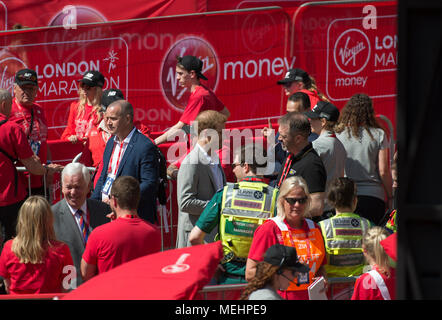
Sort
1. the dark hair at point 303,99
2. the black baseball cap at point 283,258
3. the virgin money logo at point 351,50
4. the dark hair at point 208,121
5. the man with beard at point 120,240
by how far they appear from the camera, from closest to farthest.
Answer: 1. the black baseball cap at point 283,258
2. the man with beard at point 120,240
3. the dark hair at point 208,121
4. the dark hair at point 303,99
5. the virgin money logo at point 351,50

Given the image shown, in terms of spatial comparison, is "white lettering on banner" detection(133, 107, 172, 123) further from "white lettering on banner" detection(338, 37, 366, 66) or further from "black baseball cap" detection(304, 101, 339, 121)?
"black baseball cap" detection(304, 101, 339, 121)

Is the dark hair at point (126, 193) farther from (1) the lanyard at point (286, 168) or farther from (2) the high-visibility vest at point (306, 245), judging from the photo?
(1) the lanyard at point (286, 168)

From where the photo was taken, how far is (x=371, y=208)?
26.6 feet

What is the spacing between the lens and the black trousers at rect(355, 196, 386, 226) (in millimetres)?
8073

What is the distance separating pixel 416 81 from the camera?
3203mm

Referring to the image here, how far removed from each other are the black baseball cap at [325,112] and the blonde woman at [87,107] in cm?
257

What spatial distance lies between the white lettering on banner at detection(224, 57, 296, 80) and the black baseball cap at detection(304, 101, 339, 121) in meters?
3.38

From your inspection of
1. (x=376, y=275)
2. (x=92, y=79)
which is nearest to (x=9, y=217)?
(x=92, y=79)

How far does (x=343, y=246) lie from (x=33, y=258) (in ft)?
7.63

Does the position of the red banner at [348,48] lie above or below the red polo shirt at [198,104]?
above

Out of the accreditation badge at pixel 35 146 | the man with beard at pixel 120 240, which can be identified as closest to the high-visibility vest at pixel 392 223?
the man with beard at pixel 120 240

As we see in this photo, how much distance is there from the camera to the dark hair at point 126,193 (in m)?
6.14

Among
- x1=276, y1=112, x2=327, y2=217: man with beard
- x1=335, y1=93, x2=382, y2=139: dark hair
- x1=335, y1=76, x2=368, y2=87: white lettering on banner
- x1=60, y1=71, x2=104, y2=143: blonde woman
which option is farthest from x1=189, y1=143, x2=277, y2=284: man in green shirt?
x1=335, y1=76, x2=368, y2=87: white lettering on banner

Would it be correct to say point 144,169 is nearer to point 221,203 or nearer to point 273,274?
point 221,203
